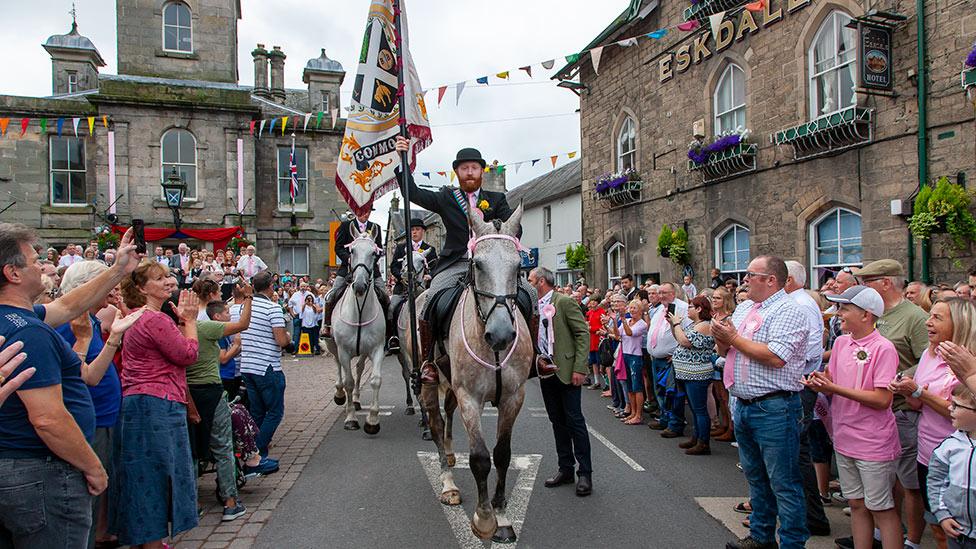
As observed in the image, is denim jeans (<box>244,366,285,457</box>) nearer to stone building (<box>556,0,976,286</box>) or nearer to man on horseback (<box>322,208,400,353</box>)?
man on horseback (<box>322,208,400,353</box>)

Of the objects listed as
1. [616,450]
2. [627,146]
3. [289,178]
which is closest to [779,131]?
[627,146]

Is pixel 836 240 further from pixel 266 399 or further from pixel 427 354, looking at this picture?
pixel 266 399

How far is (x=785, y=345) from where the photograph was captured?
172 inches

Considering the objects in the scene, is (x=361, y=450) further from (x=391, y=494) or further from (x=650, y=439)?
(x=650, y=439)

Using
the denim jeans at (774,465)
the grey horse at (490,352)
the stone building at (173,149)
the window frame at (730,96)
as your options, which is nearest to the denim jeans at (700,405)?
the denim jeans at (774,465)

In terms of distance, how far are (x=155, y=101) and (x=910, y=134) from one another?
25.9 meters

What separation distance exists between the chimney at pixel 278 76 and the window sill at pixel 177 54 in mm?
4994

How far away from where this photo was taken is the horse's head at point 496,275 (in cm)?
458

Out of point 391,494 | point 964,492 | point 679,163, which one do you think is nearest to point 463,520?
point 391,494

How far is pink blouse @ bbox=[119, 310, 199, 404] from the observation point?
4293 millimetres

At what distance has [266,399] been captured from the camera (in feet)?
22.3

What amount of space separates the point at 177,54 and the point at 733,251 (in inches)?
969

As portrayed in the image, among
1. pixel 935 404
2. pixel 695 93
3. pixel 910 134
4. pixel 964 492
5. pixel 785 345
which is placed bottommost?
pixel 964 492

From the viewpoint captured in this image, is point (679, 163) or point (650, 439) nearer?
point (650, 439)
